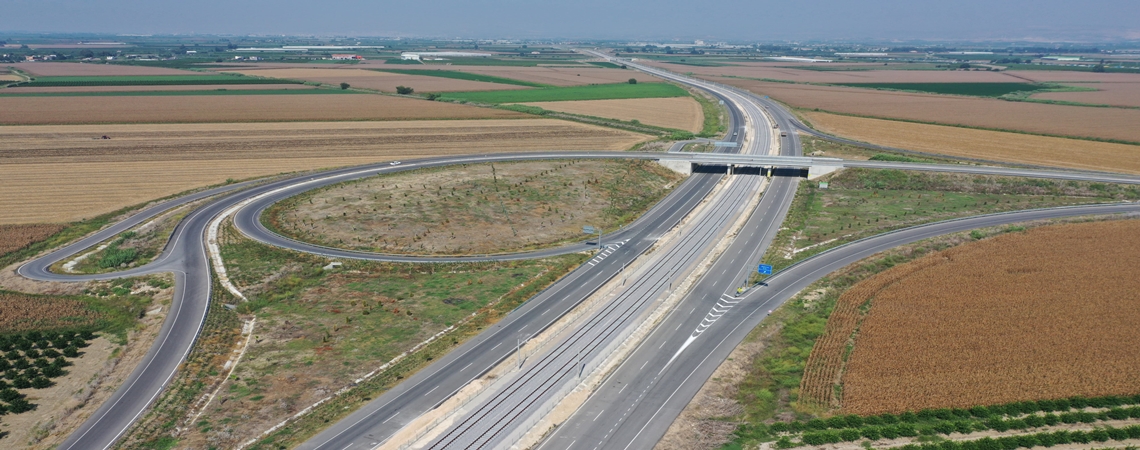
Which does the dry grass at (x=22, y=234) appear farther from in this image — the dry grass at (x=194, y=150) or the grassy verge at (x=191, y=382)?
the grassy verge at (x=191, y=382)

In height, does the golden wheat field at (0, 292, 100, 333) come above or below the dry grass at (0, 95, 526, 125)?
below

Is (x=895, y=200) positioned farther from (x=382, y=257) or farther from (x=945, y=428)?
(x=382, y=257)

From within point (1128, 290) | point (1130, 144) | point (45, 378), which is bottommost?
point (45, 378)

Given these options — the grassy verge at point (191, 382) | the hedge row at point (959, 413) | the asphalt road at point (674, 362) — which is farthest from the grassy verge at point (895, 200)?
the grassy verge at point (191, 382)

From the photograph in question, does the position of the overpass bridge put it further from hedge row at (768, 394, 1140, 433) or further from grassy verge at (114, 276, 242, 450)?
grassy verge at (114, 276, 242, 450)

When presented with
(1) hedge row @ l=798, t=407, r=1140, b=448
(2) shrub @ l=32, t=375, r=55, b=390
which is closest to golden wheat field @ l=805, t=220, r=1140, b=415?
(1) hedge row @ l=798, t=407, r=1140, b=448

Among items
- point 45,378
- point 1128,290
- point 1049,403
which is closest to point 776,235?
point 1128,290

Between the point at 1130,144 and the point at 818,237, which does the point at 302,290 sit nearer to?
the point at 818,237
